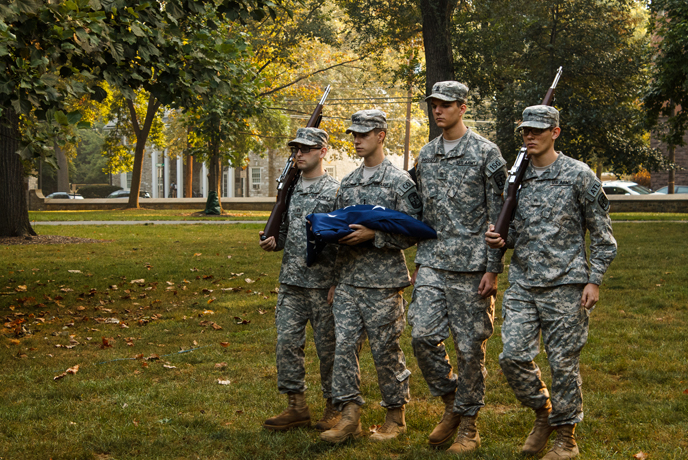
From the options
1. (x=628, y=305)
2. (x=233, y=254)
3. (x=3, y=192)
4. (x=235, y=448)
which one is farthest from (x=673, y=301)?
(x=3, y=192)

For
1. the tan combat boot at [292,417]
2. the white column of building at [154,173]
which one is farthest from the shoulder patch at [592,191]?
the white column of building at [154,173]

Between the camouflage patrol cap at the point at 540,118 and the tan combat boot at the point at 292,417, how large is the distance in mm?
2593

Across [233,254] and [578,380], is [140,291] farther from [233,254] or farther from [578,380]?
[578,380]

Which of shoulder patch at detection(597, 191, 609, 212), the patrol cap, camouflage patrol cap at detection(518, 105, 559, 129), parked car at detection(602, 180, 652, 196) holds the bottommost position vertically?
parked car at detection(602, 180, 652, 196)

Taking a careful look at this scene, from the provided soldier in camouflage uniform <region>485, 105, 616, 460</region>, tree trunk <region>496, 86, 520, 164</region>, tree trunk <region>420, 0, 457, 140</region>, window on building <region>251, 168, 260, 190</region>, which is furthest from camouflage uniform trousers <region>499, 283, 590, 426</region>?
window on building <region>251, 168, 260, 190</region>

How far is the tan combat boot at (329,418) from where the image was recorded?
5.29 m

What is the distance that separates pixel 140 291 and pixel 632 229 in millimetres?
14383

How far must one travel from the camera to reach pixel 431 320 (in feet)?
15.8

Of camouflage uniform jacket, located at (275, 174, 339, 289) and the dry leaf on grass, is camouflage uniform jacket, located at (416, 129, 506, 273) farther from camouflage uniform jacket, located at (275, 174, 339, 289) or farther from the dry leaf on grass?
the dry leaf on grass

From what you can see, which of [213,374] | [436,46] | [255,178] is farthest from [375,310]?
[255,178]

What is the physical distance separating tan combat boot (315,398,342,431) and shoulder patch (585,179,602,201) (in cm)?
241

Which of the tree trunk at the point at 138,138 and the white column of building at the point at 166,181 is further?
the white column of building at the point at 166,181

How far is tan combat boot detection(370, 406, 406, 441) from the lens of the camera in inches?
196

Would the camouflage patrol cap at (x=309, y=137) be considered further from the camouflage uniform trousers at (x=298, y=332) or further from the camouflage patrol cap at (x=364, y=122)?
the camouflage uniform trousers at (x=298, y=332)
